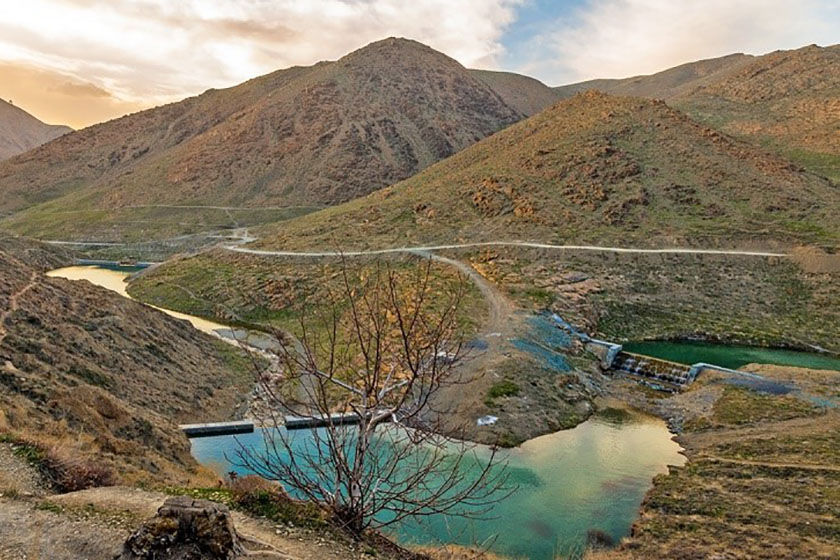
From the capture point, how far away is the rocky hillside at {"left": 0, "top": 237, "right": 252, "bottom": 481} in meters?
15.1

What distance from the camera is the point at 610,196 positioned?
61406 millimetres

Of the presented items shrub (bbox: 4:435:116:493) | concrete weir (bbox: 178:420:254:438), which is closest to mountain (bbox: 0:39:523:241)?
concrete weir (bbox: 178:420:254:438)

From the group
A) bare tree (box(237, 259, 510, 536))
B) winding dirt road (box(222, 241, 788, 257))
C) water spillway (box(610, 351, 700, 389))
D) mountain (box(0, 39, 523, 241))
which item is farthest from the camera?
mountain (box(0, 39, 523, 241))

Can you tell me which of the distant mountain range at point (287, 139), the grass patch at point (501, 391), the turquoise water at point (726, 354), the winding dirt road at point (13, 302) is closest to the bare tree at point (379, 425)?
the grass patch at point (501, 391)

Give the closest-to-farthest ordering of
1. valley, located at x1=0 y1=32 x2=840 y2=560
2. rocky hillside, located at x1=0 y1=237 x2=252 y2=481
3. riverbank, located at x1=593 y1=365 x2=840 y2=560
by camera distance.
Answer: valley, located at x1=0 y1=32 x2=840 y2=560 → riverbank, located at x1=593 y1=365 x2=840 y2=560 → rocky hillside, located at x1=0 y1=237 x2=252 y2=481

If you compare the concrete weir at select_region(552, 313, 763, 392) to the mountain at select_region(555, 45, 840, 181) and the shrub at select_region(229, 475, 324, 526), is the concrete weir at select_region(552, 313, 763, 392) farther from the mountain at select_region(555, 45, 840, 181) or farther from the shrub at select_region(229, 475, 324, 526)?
the mountain at select_region(555, 45, 840, 181)

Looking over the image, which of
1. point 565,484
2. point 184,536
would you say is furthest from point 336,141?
point 184,536

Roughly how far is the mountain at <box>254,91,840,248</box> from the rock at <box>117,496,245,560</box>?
49.6 metres

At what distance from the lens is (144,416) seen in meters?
20.0

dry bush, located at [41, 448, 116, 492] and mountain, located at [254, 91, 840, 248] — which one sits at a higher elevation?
mountain, located at [254, 91, 840, 248]

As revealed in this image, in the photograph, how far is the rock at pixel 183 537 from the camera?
7.20 meters

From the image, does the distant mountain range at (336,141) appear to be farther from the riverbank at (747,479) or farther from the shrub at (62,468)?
the shrub at (62,468)

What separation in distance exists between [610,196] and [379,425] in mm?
48442

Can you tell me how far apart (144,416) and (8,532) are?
12236mm
